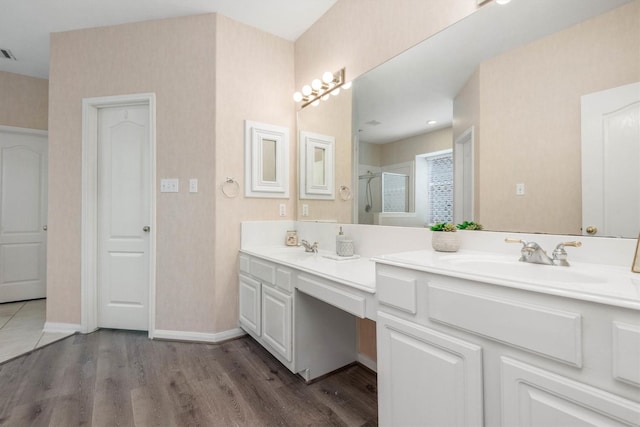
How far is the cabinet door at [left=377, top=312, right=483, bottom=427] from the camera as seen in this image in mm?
950

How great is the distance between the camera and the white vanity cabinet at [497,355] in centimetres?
70

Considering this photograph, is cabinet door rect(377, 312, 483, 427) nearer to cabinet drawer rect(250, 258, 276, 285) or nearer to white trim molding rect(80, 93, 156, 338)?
cabinet drawer rect(250, 258, 276, 285)

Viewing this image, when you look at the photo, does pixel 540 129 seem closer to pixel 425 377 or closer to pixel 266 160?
pixel 425 377

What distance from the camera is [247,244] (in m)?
2.57

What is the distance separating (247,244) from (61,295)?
1.65 m

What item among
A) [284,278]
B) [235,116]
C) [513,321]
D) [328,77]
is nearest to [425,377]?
[513,321]

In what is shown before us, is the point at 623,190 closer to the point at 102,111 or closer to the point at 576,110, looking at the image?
the point at 576,110

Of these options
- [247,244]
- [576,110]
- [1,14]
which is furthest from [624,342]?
[1,14]

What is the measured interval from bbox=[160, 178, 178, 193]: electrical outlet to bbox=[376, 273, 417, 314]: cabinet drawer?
192cm

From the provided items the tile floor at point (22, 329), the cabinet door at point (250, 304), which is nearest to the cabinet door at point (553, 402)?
the cabinet door at point (250, 304)

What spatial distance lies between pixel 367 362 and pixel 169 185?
6.60 ft

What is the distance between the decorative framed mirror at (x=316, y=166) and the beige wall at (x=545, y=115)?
1175 mm

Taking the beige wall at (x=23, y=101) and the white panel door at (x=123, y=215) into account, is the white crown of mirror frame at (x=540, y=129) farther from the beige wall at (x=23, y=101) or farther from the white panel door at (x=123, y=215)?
the beige wall at (x=23, y=101)

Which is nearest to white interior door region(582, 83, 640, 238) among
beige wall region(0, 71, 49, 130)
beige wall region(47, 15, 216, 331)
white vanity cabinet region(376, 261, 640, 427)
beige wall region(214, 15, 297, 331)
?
white vanity cabinet region(376, 261, 640, 427)
